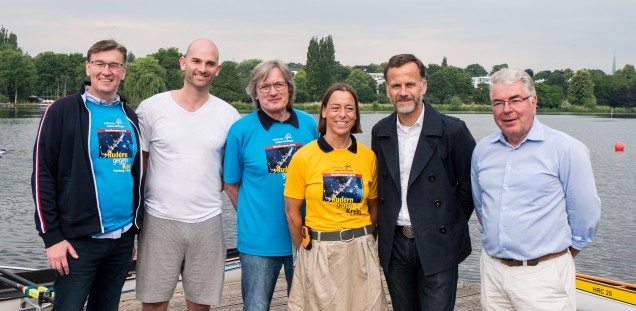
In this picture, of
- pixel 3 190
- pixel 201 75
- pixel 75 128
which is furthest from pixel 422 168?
pixel 3 190

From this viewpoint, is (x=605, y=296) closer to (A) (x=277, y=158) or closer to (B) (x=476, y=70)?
(A) (x=277, y=158)

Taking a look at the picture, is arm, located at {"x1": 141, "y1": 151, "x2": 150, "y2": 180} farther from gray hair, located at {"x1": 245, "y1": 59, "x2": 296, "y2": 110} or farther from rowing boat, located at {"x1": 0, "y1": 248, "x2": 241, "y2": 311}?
rowing boat, located at {"x1": 0, "y1": 248, "x2": 241, "y2": 311}

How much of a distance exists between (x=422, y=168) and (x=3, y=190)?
2177cm

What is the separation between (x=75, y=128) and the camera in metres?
3.76

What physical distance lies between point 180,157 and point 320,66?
337ft

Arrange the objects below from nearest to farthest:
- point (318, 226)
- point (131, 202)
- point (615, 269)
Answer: point (318, 226), point (131, 202), point (615, 269)

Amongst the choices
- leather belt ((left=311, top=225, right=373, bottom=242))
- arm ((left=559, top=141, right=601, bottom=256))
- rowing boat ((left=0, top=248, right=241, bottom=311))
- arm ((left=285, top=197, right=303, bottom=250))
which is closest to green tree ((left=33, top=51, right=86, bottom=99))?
rowing boat ((left=0, top=248, right=241, bottom=311))

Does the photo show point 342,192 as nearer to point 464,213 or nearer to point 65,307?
point 464,213

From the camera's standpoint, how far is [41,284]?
7.38 m

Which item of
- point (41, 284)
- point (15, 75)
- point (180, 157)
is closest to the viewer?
point (180, 157)

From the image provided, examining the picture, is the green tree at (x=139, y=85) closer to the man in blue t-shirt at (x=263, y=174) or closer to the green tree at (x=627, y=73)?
the man in blue t-shirt at (x=263, y=174)

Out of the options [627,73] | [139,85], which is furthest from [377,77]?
[139,85]

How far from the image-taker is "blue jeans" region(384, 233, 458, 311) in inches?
148

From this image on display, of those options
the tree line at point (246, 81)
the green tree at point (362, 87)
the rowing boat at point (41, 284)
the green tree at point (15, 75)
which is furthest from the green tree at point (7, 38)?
the rowing boat at point (41, 284)
